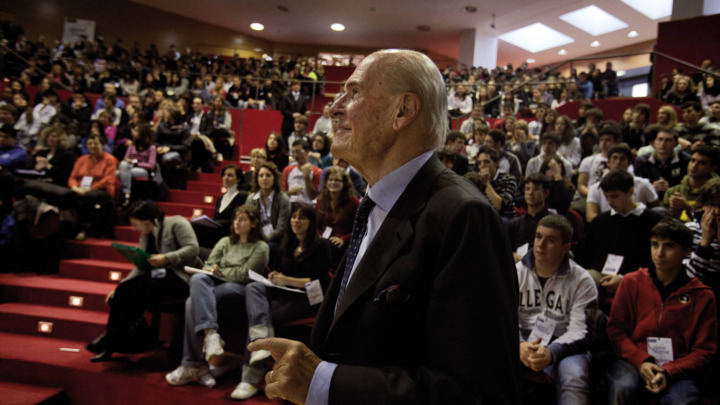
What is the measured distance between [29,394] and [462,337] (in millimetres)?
3882

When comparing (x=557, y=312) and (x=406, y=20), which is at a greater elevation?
(x=406, y=20)

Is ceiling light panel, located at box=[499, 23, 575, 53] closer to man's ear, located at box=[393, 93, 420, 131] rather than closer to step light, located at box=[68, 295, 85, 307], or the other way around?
step light, located at box=[68, 295, 85, 307]

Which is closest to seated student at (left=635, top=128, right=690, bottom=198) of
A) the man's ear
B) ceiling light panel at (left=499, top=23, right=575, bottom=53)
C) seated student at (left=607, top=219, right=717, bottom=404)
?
seated student at (left=607, top=219, right=717, bottom=404)

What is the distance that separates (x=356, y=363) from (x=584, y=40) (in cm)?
1857

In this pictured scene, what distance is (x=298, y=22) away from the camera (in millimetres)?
16828

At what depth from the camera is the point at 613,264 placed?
3.41 meters

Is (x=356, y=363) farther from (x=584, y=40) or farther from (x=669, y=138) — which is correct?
(x=584, y=40)

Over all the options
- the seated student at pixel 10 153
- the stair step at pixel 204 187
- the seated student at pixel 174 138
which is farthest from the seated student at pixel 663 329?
the seated student at pixel 10 153

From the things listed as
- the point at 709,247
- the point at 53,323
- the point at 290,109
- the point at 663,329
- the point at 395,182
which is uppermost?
the point at 290,109

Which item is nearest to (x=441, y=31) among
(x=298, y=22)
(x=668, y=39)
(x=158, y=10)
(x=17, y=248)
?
(x=298, y=22)

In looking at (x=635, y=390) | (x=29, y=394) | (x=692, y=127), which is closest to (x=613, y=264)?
(x=635, y=390)

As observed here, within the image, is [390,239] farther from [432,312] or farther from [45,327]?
[45,327]

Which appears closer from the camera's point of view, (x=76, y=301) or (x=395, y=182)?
(x=395, y=182)

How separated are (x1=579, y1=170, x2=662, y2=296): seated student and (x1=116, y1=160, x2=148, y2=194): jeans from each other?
17.6 ft
